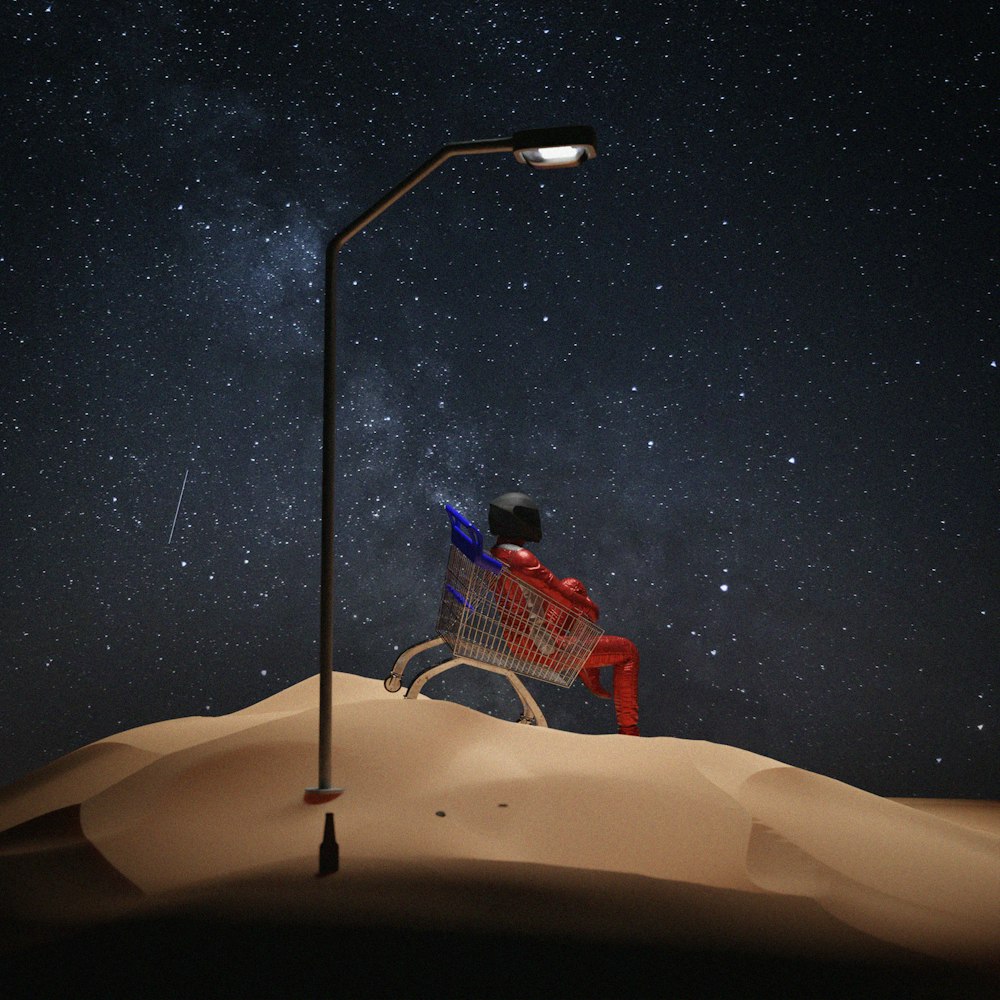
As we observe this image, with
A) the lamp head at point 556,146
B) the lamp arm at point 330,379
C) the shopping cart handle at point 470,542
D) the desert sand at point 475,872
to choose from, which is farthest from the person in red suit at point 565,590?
the lamp head at point 556,146

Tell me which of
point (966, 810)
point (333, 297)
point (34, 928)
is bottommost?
point (966, 810)

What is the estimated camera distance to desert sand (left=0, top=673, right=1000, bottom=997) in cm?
272

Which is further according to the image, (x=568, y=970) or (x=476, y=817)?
(x=476, y=817)

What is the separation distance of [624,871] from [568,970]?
94 centimetres

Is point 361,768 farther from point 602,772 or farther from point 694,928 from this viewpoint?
point 694,928

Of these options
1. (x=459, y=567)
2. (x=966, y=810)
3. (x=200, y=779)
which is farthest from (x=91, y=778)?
(x=966, y=810)

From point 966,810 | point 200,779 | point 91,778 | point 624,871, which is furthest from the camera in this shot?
point 966,810

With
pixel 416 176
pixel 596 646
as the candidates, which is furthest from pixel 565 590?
pixel 416 176

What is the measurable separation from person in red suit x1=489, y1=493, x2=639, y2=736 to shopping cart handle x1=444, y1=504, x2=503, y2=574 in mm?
520

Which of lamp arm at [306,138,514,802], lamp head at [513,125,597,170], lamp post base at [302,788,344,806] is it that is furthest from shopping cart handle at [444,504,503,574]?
lamp head at [513,125,597,170]

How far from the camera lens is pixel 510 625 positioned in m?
6.52

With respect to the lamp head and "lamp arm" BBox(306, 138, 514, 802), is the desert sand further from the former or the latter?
the lamp head

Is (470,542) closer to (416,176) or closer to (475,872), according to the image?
(416,176)

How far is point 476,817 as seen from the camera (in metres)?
4.20
